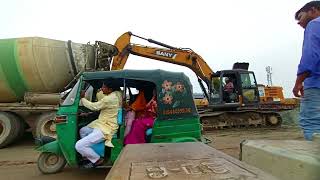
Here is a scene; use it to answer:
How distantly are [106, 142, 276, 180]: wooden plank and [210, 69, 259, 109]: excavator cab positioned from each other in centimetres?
1431

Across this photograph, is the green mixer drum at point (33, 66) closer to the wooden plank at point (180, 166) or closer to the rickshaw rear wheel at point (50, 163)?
the rickshaw rear wheel at point (50, 163)

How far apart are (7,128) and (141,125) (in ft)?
22.1

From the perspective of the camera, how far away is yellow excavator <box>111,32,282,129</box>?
16.8 meters

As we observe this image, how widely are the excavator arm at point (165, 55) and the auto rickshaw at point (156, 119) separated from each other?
27.1 feet

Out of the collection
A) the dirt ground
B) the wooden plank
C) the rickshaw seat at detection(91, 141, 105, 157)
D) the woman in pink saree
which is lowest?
the dirt ground

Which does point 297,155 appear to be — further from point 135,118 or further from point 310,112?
point 135,118

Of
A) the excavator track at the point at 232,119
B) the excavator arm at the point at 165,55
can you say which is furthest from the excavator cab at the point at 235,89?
the excavator arm at the point at 165,55

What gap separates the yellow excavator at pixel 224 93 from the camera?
16812 mm

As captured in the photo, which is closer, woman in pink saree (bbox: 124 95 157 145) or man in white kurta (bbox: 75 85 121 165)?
man in white kurta (bbox: 75 85 121 165)

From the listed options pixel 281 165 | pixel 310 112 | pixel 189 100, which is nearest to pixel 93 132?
pixel 189 100

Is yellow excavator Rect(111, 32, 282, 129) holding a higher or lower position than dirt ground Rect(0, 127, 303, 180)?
higher

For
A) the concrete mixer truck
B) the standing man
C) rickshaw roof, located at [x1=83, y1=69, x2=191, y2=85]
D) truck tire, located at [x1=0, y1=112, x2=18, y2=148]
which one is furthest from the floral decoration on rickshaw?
truck tire, located at [x1=0, y1=112, x2=18, y2=148]

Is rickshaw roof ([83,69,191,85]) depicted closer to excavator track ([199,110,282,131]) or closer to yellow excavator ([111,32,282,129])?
yellow excavator ([111,32,282,129])

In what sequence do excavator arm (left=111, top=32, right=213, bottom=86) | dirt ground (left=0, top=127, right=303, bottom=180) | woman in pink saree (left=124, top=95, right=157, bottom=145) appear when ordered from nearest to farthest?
1. woman in pink saree (left=124, top=95, right=157, bottom=145)
2. dirt ground (left=0, top=127, right=303, bottom=180)
3. excavator arm (left=111, top=32, right=213, bottom=86)
